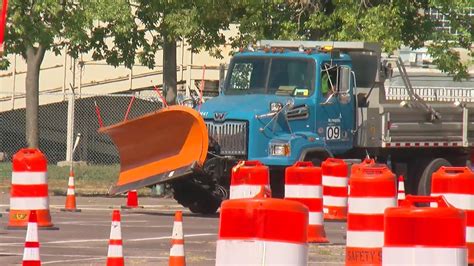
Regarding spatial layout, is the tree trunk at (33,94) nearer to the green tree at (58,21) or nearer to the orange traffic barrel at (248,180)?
the green tree at (58,21)

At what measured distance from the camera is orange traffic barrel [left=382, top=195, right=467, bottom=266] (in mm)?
8586

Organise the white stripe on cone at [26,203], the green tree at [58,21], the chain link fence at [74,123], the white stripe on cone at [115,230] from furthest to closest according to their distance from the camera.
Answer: the chain link fence at [74,123] < the green tree at [58,21] < the white stripe on cone at [26,203] < the white stripe on cone at [115,230]

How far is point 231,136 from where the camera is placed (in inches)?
866

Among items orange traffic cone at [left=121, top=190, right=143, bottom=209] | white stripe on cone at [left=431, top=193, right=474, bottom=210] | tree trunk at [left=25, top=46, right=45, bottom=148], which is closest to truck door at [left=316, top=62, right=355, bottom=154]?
orange traffic cone at [left=121, top=190, right=143, bottom=209]

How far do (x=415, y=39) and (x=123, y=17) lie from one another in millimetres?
6545

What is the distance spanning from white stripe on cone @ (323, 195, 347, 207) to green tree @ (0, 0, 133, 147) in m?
7.87

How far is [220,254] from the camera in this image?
29.4ft

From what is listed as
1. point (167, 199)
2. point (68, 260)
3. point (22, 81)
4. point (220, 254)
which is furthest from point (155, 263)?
point (22, 81)

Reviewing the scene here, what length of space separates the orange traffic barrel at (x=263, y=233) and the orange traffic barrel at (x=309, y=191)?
7.41 m

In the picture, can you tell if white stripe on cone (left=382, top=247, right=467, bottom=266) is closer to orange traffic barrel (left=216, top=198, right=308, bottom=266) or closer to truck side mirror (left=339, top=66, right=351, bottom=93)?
orange traffic barrel (left=216, top=198, right=308, bottom=266)

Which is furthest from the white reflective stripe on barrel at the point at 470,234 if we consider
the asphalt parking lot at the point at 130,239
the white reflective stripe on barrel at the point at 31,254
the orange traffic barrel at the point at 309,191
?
the white reflective stripe on barrel at the point at 31,254

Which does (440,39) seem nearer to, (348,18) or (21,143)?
(348,18)

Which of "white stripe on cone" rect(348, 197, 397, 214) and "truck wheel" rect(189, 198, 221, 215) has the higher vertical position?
"white stripe on cone" rect(348, 197, 397, 214)

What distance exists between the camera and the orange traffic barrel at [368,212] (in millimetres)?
12914
